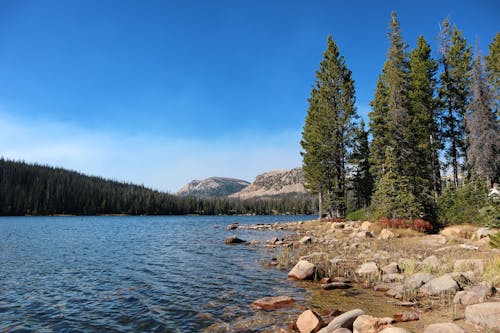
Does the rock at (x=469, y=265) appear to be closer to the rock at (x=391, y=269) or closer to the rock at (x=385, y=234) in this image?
the rock at (x=391, y=269)

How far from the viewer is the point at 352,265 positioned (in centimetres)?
1550

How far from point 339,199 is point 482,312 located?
3280 centimetres

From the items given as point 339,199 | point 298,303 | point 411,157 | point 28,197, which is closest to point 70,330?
point 298,303

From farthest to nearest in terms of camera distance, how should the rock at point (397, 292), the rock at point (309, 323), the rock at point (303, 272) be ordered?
1. the rock at point (303, 272)
2. the rock at point (397, 292)
3. the rock at point (309, 323)

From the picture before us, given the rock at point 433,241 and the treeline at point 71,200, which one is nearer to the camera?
the rock at point 433,241

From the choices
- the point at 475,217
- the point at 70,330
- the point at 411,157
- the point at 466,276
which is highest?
the point at 411,157

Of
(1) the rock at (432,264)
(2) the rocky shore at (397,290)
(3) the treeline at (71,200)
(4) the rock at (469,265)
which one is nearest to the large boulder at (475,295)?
(2) the rocky shore at (397,290)

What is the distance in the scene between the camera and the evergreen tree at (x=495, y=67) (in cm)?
3113

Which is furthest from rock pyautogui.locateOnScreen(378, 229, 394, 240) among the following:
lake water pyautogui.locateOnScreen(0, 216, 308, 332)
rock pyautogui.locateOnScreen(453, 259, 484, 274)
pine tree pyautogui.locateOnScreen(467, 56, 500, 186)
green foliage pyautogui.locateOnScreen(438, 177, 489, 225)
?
pine tree pyautogui.locateOnScreen(467, 56, 500, 186)

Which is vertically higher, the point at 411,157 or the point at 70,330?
the point at 411,157

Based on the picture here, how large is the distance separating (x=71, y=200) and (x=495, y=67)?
145 meters

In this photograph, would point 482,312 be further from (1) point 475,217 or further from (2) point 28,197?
(2) point 28,197

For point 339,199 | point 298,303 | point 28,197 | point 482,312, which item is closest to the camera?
point 482,312

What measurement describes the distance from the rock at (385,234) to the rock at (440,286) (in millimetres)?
12743
